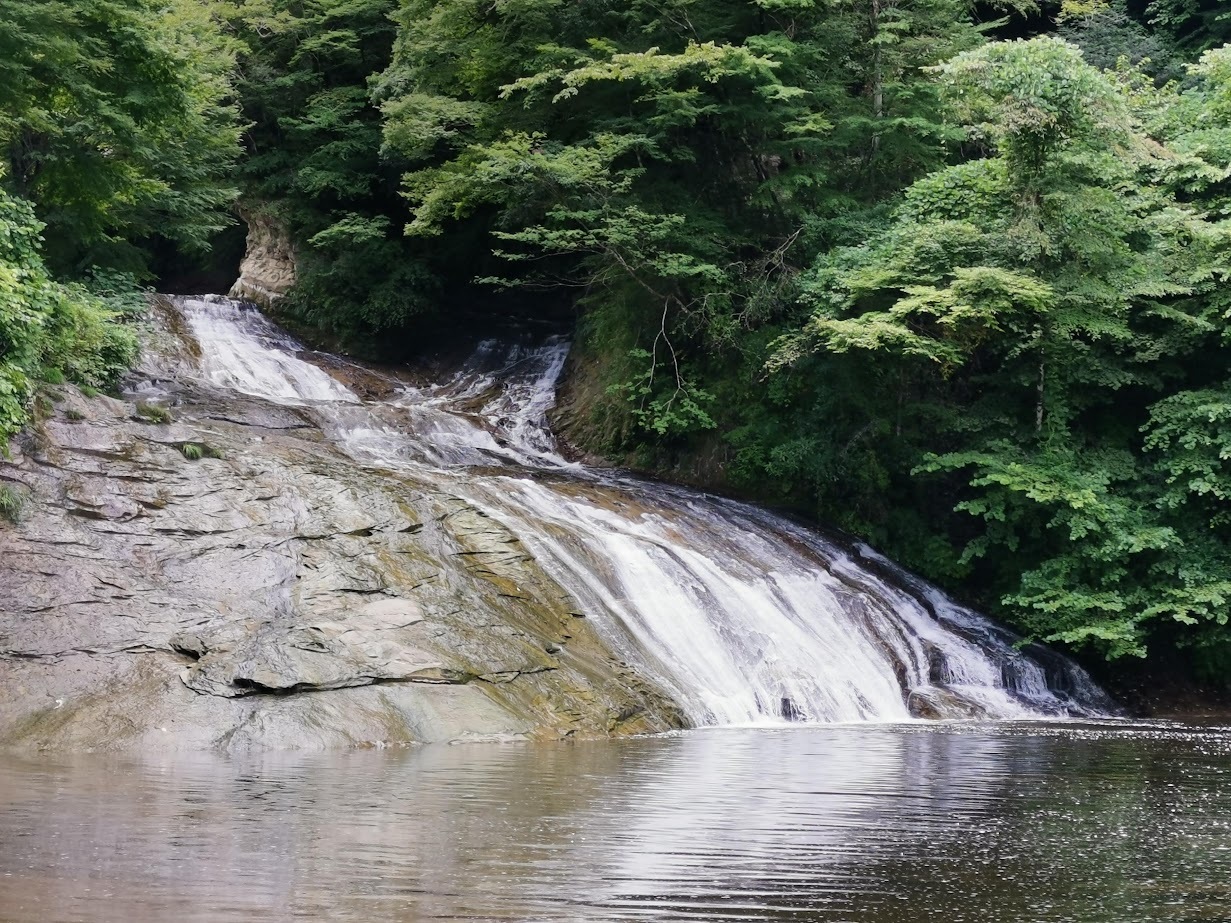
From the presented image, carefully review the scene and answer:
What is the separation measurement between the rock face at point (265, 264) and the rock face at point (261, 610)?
14.5 m

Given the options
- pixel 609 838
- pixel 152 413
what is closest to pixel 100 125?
pixel 152 413

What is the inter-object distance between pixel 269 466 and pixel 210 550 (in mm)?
2034

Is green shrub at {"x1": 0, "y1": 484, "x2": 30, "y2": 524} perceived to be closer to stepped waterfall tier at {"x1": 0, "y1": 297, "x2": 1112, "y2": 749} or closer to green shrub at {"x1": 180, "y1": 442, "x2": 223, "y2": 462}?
stepped waterfall tier at {"x1": 0, "y1": 297, "x2": 1112, "y2": 749}

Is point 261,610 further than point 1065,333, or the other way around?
point 1065,333

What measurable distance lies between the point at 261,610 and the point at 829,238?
12.7 metres

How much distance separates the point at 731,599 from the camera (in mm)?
15820

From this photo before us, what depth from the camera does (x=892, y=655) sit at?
16375mm

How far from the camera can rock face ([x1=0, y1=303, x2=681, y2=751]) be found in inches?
433

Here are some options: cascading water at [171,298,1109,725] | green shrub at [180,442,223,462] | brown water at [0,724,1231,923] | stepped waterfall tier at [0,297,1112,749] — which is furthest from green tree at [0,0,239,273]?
brown water at [0,724,1231,923]

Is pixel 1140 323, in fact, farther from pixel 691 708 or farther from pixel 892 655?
pixel 691 708

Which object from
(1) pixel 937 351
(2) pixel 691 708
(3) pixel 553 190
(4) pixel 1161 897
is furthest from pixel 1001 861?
(3) pixel 553 190

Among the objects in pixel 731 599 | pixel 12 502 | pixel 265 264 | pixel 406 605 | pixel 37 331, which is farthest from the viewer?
pixel 265 264

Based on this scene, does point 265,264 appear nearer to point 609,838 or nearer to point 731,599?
point 731,599

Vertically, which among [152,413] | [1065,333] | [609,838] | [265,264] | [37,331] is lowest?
[609,838]
